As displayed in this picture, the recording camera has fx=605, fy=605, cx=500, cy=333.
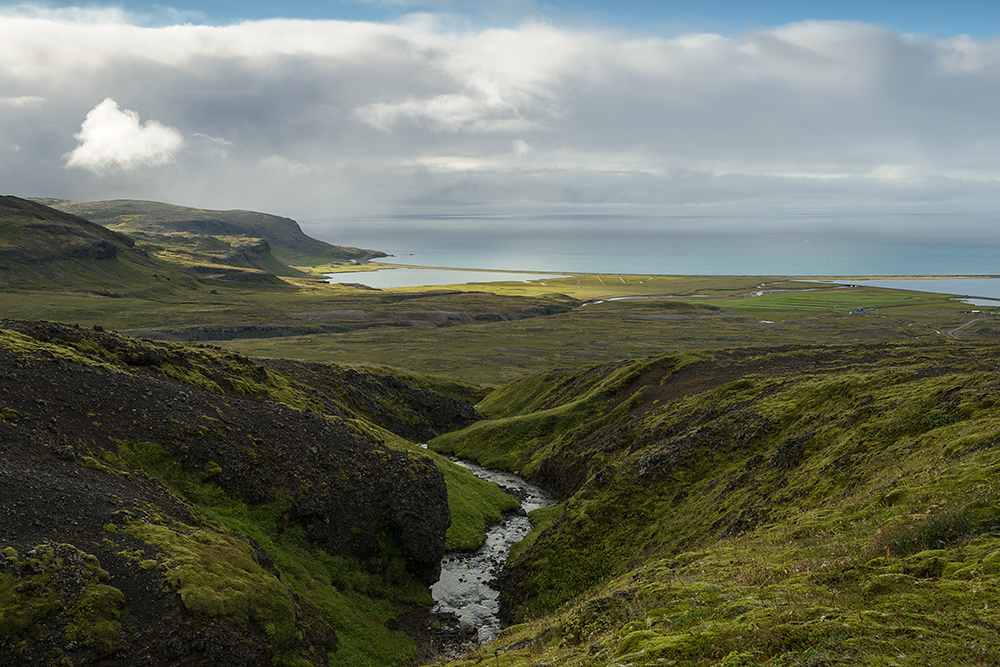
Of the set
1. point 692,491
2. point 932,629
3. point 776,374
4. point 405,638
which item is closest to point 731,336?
point 776,374

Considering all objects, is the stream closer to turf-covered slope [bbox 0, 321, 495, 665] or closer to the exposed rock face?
turf-covered slope [bbox 0, 321, 495, 665]

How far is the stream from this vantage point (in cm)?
3528

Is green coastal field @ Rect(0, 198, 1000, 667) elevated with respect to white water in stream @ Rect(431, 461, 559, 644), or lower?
elevated

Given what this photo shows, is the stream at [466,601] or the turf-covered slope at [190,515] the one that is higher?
the turf-covered slope at [190,515]

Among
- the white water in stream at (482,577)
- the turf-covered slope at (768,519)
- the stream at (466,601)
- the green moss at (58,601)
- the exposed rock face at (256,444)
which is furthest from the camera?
the white water in stream at (482,577)

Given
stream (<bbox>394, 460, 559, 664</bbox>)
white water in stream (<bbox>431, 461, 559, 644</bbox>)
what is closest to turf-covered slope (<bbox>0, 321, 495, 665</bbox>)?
stream (<bbox>394, 460, 559, 664</bbox>)

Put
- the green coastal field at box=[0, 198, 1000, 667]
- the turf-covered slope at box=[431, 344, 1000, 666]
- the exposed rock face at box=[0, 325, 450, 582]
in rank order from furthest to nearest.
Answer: the exposed rock face at box=[0, 325, 450, 582] → the green coastal field at box=[0, 198, 1000, 667] → the turf-covered slope at box=[431, 344, 1000, 666]

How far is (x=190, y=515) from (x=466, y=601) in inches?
753

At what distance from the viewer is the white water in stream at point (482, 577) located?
1535 inches

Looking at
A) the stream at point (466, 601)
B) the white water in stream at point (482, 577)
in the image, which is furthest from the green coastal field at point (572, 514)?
the white water in stream at point (482, 577)

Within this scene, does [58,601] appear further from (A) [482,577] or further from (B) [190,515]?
(A) [482,577]

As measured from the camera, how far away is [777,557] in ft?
76.3

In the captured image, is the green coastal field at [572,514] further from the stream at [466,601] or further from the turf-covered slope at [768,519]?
the stream at [466,601]

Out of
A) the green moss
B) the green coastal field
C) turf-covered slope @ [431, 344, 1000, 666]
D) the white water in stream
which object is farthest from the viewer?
the white water in stream
